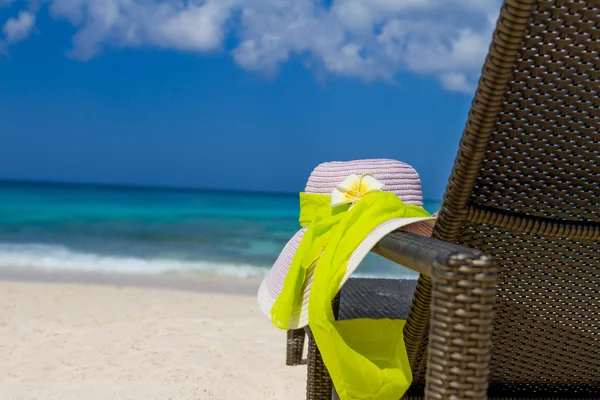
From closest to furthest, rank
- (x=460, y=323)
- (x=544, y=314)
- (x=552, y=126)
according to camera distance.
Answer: (x=460, y=323) → (x=552, y=126) → (x=544, y=314)

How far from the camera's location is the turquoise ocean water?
745 centimetres

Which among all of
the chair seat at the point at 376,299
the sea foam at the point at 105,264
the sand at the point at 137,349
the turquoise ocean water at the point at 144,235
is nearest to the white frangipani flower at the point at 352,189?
the chair seat at the point at 376,299

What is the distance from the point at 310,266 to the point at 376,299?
539mm

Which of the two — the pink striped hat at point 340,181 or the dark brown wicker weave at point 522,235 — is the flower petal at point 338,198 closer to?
the pink striped hat at point 340,181

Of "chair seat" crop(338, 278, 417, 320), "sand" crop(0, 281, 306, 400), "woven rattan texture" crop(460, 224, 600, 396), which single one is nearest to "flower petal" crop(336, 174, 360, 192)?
"chair seat" crop(338, 278, 417, 320)

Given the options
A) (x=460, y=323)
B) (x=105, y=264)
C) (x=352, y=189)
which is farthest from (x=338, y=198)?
(x=105, y=264)

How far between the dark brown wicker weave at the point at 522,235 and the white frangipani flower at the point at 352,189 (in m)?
0.32

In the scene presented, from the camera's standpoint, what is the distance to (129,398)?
7.87ft

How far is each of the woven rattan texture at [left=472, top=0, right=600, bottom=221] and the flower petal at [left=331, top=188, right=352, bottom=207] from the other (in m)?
0.47

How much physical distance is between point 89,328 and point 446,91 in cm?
4916

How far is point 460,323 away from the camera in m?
0.76

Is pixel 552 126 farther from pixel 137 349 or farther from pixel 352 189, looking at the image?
pixel 137 349

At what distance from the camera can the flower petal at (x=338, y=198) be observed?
56.2 inches

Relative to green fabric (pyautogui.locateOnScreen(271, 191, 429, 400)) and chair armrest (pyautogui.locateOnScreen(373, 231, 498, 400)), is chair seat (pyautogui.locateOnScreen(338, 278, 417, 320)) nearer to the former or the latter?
green fabric (pyautogui.locateOnScreen(271, 191, 429, 400))
